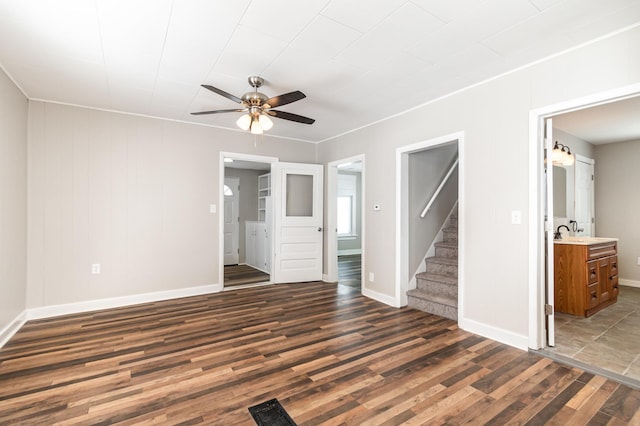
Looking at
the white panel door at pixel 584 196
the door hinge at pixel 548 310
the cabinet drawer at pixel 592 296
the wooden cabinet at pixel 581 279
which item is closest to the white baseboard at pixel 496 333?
the door hinge at pixel 548 310

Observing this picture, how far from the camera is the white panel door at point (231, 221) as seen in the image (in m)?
7.56

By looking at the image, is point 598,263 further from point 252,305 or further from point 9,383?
point 9,383

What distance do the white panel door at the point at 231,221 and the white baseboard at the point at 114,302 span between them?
280cm

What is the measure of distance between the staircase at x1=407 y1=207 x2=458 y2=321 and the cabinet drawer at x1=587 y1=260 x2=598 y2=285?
1.40 meters

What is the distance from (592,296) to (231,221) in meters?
6.73

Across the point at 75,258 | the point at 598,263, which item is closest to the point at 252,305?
the point at 75,258

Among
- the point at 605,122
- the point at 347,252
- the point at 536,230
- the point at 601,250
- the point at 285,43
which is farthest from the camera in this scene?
the point at 347,252

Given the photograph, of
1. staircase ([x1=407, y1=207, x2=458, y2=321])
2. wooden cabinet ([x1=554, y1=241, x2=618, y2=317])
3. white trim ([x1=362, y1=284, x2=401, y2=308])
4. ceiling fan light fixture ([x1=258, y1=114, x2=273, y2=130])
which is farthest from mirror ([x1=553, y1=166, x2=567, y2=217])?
ceiling fan light fixture ([x1=258, y1=114, x2=273, y2=130])

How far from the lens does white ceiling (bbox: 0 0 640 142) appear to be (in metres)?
2.05

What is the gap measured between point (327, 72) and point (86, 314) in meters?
3.96

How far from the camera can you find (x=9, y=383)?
87.8 inches

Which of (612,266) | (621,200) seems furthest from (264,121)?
(621,200)

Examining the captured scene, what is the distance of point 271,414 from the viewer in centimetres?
188

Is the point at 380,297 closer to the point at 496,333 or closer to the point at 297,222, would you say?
the point at 496,333
